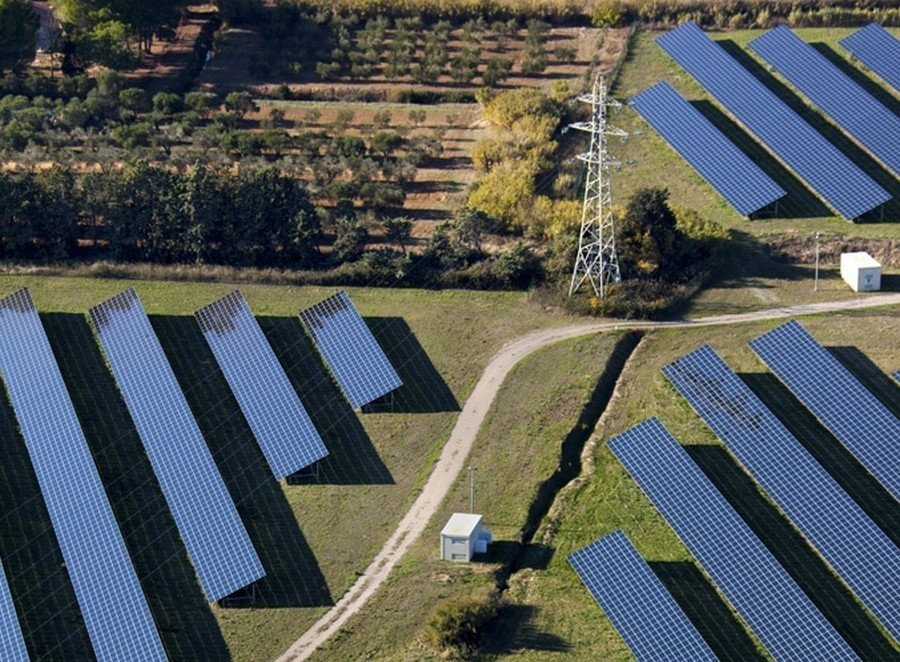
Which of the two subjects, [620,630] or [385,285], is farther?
[385,285]

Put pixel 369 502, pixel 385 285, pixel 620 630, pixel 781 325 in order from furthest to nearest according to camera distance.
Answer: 1. pixel 385 285
2. pixel 781 325
3. pixel 369 502
4. pixel 620 630

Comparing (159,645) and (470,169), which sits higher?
(470,169)

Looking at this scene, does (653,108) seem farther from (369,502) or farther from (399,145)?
(369,502)

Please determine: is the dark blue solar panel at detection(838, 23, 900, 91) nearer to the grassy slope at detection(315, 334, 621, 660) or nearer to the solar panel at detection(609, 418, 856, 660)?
the grassy slope at detection(315, 334, 621, 660)

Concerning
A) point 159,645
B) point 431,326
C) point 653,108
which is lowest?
point 159,645

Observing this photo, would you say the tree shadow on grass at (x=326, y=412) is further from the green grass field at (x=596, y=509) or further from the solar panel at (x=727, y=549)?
the solar panel at (x=727, y=549)

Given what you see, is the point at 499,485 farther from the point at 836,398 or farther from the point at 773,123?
the point at 773,123

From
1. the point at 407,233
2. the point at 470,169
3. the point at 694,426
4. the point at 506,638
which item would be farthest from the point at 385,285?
the point at 506,638
